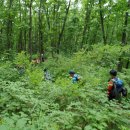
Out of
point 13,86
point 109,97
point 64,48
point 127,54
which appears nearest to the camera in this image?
point 13,86

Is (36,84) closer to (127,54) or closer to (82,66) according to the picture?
(82,66)

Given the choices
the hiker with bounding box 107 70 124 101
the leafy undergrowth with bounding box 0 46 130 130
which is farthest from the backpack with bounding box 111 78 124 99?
the leafy undergrowth with bounding box 0 46 130 130

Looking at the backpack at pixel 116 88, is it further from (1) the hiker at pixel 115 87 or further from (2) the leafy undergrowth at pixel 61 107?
(2) the leafy undergrowth at pixel 61 107

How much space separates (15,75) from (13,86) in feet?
15.4

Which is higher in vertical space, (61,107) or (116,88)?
(116,88)

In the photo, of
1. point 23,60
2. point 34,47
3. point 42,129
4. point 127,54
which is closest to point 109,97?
point 42,129

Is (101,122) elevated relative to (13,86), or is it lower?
lower

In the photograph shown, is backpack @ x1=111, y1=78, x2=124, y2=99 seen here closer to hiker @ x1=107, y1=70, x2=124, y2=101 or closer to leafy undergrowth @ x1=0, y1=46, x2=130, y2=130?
hiker @ x1=107, y1=70, x2=124, y2=101

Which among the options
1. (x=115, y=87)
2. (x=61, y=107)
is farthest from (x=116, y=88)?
(x=61, y=107)

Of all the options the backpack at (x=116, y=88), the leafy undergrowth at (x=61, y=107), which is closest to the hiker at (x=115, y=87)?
the backpack at (x=116, y=88)

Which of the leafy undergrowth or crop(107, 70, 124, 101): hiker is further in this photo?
crop(107, 70, 124, 101): hiker

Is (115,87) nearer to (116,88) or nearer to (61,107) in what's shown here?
(116,88)

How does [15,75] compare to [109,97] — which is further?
[15,75]

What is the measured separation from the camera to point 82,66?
1275 cm
